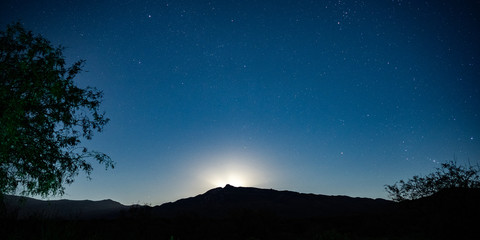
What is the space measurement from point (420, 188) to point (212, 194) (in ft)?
537

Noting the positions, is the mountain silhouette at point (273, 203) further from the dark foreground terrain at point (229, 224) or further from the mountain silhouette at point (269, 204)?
the dark foreground terrain at point (229, 224)

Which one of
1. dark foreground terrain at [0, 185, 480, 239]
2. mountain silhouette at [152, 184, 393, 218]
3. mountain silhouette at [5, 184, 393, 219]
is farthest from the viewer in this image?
mountain silhouette at [152, 184, 393, 218]

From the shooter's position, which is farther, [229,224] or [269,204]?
[269,204]

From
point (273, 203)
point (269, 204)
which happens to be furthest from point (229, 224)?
point (273, 203)

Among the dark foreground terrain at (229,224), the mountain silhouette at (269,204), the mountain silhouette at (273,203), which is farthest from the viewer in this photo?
the mountain silhouette at (273,203)

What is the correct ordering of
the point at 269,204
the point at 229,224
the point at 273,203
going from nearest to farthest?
the point at 229,224 < the point at 269,204 < the point at 273,203

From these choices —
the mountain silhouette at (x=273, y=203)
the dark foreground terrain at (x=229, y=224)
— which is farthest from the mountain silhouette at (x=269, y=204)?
the dark foreground terrain at (x=229, y=224)

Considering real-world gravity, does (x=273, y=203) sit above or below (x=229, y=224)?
below

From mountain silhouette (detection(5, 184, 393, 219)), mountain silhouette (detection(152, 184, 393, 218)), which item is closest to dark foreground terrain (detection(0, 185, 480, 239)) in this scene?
mountain silhouette (detection(5, 184, 393, 219))

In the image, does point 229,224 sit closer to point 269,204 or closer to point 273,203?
point 269,204

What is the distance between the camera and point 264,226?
2781cm

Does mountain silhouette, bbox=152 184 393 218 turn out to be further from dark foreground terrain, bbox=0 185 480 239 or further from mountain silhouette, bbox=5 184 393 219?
dark foreground terrain, bbox=0 185 480 239

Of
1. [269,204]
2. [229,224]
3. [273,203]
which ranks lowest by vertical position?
[269,204]

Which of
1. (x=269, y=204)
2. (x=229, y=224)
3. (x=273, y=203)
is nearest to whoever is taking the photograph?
(x=229, y=224)
